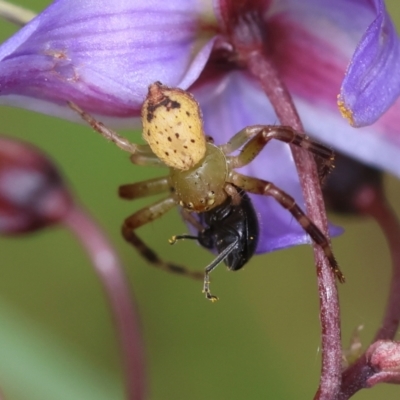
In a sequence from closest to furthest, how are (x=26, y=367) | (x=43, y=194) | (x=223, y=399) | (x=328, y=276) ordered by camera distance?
(x=328, y=276)
(x=43, y=194)
(x=26, y=367)
(x=223, y=399)

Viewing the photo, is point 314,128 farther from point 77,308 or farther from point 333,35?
point 77,308

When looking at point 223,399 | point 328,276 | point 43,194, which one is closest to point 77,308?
point 223,399

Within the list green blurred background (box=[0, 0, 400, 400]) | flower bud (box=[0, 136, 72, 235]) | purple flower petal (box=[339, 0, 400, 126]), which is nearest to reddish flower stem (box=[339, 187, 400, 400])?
purple flower petal (box=[339, 0, 400, 126])

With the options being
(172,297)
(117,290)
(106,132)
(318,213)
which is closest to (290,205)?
(318,213)

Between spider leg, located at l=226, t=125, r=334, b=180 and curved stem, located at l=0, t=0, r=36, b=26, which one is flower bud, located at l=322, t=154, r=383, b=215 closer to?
spider leg, located at l=226, t=125, r=334, b=180

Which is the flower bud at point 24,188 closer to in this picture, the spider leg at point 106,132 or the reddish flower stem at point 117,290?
the reddish flower stem at point 117,290

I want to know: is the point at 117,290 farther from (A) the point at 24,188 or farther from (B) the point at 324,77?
(B) the point at 324,77
